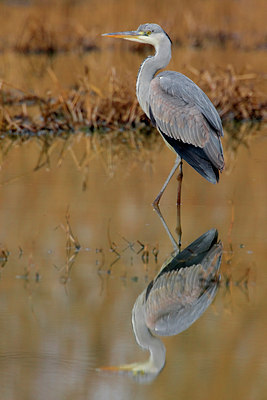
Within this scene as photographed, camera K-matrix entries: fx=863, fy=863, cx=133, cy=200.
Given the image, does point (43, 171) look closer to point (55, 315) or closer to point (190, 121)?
point (190, 121)

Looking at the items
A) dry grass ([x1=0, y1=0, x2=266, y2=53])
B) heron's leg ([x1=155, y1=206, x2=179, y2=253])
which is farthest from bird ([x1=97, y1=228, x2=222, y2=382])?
dry grass ([x1=0, y1=0, x2=266, y2=53])

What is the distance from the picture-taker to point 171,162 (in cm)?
846

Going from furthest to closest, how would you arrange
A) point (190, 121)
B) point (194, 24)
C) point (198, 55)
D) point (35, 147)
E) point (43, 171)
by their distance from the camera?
1. point (194, 24)
2. point (198, 55)
3. point (35, 147)
4. point (43, 171)
5. point (190, 121)

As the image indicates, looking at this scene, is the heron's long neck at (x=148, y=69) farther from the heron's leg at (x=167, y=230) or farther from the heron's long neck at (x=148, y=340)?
the heron's long neck at (x=148, y=340)

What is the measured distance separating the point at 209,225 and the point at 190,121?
38.9 inches

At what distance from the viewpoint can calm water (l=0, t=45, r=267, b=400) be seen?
3.58 meters

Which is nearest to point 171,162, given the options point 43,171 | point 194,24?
point 43,171

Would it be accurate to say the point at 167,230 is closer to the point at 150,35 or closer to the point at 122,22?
the point at 150,35

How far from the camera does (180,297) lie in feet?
14.9

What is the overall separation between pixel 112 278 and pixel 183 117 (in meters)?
2.20

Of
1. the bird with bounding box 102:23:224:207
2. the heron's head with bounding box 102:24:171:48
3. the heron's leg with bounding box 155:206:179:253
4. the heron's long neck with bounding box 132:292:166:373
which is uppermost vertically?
the heron's head with bounding box 102:24:171:48

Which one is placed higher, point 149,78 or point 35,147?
point 149,78

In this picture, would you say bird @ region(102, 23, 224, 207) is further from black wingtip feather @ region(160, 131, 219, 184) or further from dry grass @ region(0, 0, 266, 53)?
dry grass @ region(0, 0, 266, 53)

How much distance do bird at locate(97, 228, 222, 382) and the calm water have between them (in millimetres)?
45
